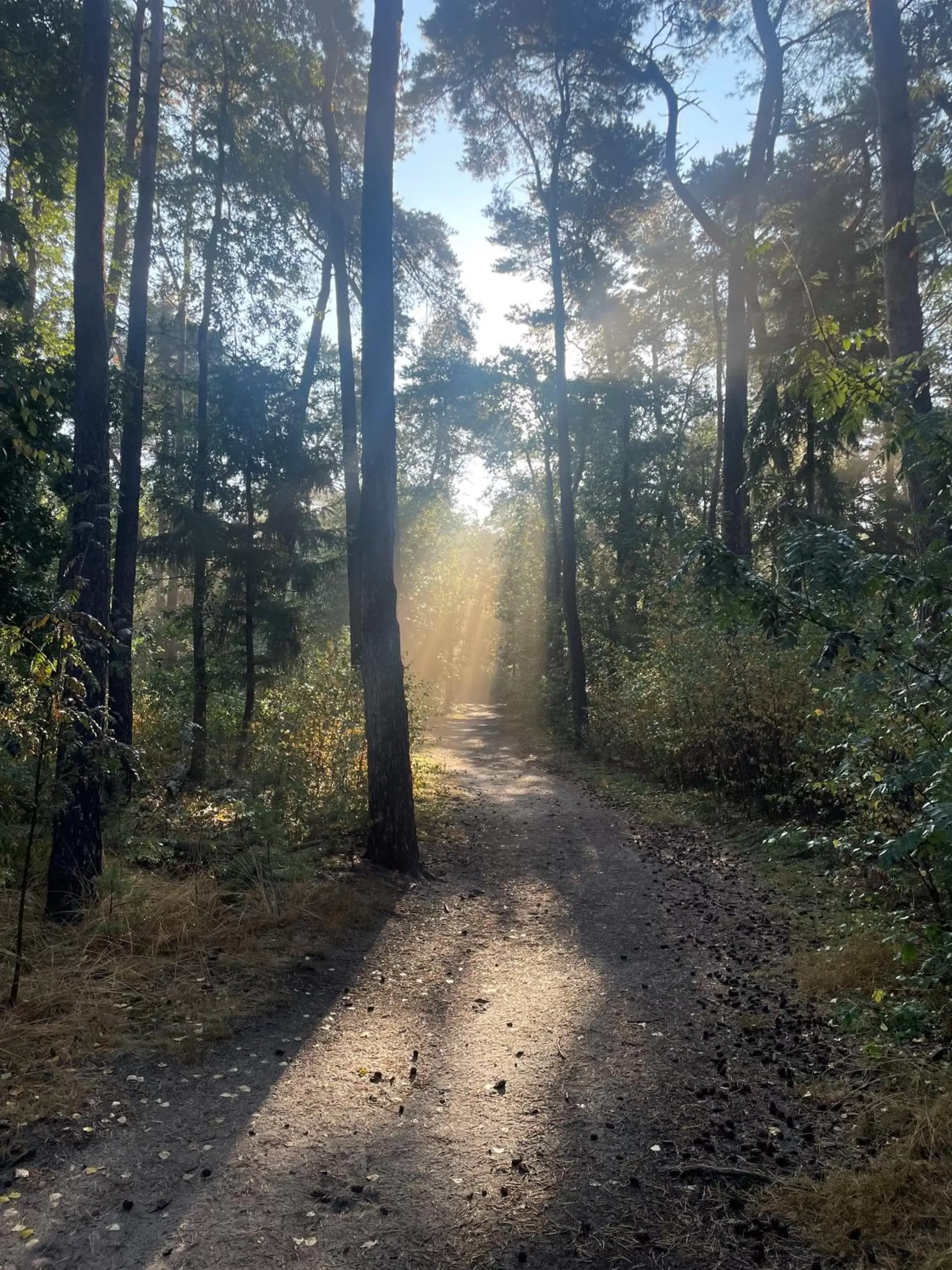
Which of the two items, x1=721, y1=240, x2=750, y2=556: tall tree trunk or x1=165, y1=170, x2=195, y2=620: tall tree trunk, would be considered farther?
x1=721, y1=240, x2=750, y2=556: tall tree trunk

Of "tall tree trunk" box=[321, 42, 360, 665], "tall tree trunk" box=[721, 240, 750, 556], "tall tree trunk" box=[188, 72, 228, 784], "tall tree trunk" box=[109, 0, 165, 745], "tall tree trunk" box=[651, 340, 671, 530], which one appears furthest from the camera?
"tall tree trunk" box=[651, 340, 671, 530]

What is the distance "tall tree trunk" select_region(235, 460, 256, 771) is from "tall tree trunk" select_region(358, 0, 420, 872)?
536cm

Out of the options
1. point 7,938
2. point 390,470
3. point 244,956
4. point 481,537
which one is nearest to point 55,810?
point 7,938

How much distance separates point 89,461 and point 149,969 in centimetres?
384

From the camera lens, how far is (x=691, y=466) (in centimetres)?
2747

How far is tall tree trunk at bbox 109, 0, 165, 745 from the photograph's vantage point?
9.78 metres

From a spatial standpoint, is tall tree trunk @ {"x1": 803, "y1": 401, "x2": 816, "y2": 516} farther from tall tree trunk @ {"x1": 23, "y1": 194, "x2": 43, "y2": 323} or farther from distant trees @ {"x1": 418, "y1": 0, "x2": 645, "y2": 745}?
tall tree trunk @ {"x1": 23, "y1": 194, "x2": 43, "y2": 323}

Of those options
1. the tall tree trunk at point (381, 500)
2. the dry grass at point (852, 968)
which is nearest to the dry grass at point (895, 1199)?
the dry grass at point (852, 968)

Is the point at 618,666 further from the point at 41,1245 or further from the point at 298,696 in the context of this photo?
the point at 41,1245

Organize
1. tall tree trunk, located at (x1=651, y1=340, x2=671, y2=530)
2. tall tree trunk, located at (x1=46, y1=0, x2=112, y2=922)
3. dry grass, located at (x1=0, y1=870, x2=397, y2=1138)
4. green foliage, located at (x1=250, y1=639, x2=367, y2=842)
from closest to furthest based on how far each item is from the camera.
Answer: dry grass, located at (x1=0, y1=870, x2=397, y2=1138)
tall tree trunk, located at (x1=46, y1=0, x2=112, y2=922)
green foliage, located at (x1=250, y1=639, x2=367, y2=842)
tall tree trunk, located at (x1=651, y1=340, x2=671, y2=530)

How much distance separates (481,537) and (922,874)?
47892mm

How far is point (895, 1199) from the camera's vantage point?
2777mm

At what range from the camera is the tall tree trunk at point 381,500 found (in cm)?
762

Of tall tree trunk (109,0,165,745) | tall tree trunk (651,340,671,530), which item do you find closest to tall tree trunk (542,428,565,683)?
tall tree trunk (651,340,671,530)
